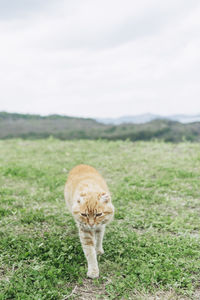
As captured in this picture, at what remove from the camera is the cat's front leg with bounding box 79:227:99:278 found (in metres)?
3.06

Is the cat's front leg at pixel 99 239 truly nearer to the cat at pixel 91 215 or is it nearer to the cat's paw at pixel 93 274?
the cat at pixel 91 215

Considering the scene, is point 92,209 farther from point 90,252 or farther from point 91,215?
point 90,252

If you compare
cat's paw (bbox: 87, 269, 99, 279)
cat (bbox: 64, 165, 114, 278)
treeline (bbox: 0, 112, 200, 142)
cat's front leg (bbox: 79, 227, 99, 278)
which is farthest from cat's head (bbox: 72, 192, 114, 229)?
treeline (bbox: 0, 112, 200, 142)

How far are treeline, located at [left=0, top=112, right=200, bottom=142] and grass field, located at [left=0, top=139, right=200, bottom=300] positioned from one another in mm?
3543

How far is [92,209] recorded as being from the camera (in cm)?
301

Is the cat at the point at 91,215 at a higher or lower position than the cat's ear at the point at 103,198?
lower

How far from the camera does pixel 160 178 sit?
6598mm

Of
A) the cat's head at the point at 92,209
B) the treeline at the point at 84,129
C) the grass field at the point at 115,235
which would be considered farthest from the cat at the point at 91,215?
the treeline at the point at 84,129

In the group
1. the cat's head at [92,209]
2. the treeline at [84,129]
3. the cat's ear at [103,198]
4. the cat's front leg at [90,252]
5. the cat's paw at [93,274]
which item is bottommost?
the cat's paw at [93,274]

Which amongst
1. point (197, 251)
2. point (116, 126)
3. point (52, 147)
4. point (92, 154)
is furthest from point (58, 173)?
point (116, 126)

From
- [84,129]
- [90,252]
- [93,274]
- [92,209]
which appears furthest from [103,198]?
[84,129]

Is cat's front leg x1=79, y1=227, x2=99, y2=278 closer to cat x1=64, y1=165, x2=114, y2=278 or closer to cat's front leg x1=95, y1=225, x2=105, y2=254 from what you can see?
cat x1=64, y1=165, x2=114, y2=278

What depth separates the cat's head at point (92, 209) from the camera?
3.03 m

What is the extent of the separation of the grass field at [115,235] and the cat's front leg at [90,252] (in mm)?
86
